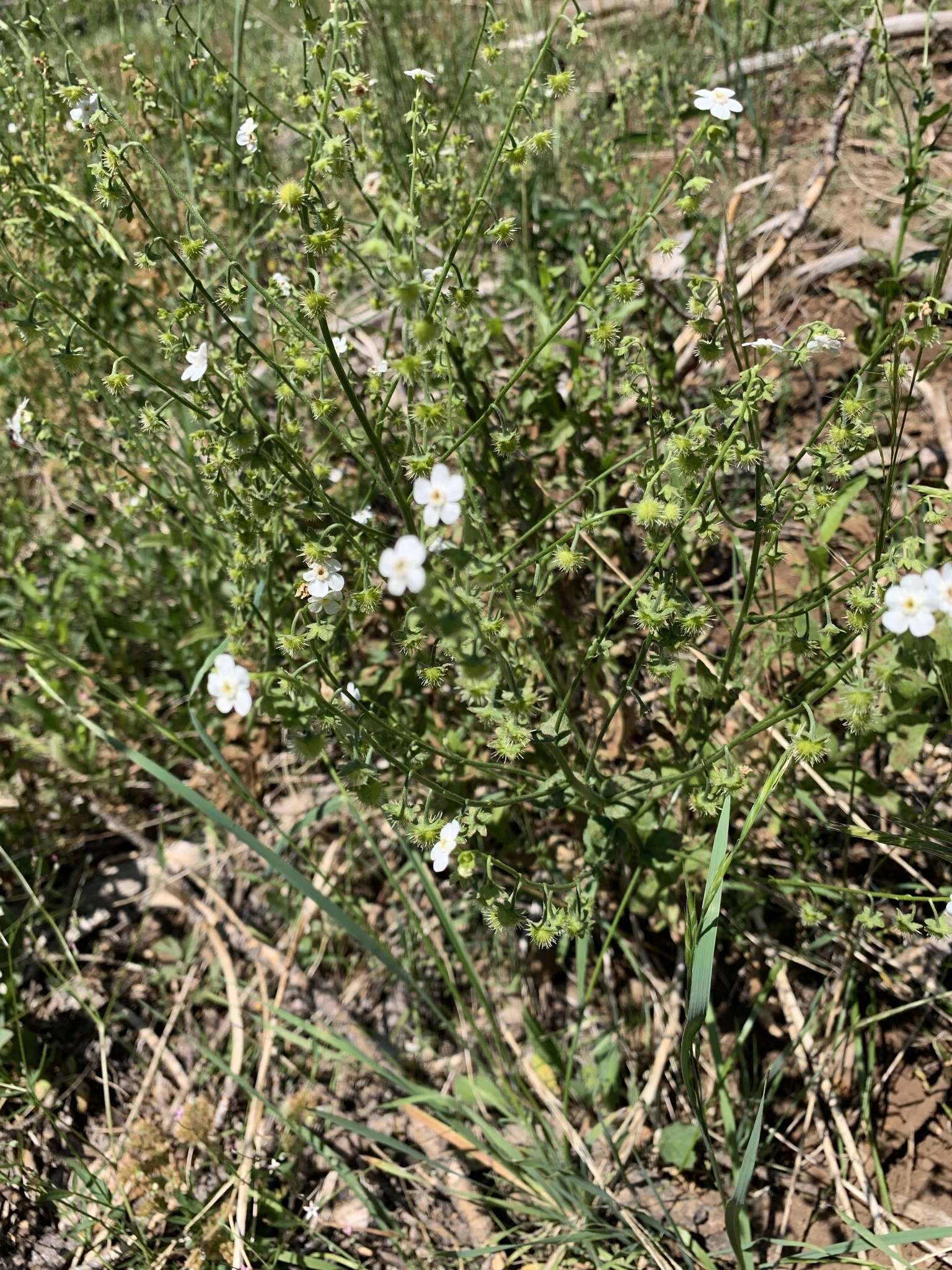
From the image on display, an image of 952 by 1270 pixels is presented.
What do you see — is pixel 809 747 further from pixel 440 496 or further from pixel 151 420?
pixel 151 420

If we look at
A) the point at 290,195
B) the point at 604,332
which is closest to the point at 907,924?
the point at 604,332

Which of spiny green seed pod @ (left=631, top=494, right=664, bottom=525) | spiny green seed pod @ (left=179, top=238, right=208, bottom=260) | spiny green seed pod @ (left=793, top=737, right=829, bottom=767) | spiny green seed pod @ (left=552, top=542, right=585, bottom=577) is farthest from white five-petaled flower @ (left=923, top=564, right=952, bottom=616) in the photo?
spiny green seed pod @ (left=179, top=238, right=208, bottom=260)

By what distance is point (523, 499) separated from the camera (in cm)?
256

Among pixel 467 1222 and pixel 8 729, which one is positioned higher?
pixel 8 729

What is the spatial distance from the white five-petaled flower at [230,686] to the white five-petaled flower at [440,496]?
1.51 ft

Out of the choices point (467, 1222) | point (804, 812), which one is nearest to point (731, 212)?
point (804, 812)

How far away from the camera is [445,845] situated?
5.29ft

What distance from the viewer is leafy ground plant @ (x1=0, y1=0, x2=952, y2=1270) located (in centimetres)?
162

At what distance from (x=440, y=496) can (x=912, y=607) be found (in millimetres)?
670

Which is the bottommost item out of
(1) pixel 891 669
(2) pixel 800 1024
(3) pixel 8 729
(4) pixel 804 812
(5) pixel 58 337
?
(2) pixel 800 1024

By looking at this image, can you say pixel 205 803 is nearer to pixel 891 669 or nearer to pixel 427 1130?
pixel 427 1130

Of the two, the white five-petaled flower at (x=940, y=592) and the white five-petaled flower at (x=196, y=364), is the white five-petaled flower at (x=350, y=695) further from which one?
the white five-petaled flower at (x=940, y=592)

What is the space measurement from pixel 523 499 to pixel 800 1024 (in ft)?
4.68

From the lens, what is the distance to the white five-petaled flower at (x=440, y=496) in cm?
127
